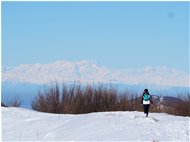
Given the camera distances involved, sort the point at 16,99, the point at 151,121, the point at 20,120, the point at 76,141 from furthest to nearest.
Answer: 1. the point at 16,99
2. the point at 20,120
3. the point at 151,121
4. the point at 76,141

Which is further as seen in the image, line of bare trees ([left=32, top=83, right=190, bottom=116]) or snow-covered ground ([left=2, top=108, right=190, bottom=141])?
line of bare trees ([left=32, top=83, right=190, bottom=116])

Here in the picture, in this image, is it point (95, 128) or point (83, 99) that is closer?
point (95, 128)

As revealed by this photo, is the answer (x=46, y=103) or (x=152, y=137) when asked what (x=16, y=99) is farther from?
(x=152, y=137)

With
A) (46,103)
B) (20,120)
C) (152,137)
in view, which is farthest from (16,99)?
(152,137)

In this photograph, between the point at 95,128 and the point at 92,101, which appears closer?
the point at 95,128

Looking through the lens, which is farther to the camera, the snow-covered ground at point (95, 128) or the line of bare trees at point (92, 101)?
the line of bare trees at point (92, 101)

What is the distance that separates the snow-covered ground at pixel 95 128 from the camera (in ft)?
45.8

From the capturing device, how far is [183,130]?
48.8ft

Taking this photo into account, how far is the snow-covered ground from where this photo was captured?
14.0 meters

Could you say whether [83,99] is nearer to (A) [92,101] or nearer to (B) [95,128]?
(A) [92,101]

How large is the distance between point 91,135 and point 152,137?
174 cm

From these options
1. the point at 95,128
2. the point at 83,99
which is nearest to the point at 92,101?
the point at 83,99

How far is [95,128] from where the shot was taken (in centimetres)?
1492

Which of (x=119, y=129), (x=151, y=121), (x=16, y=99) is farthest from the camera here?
(x=16, y=99)
